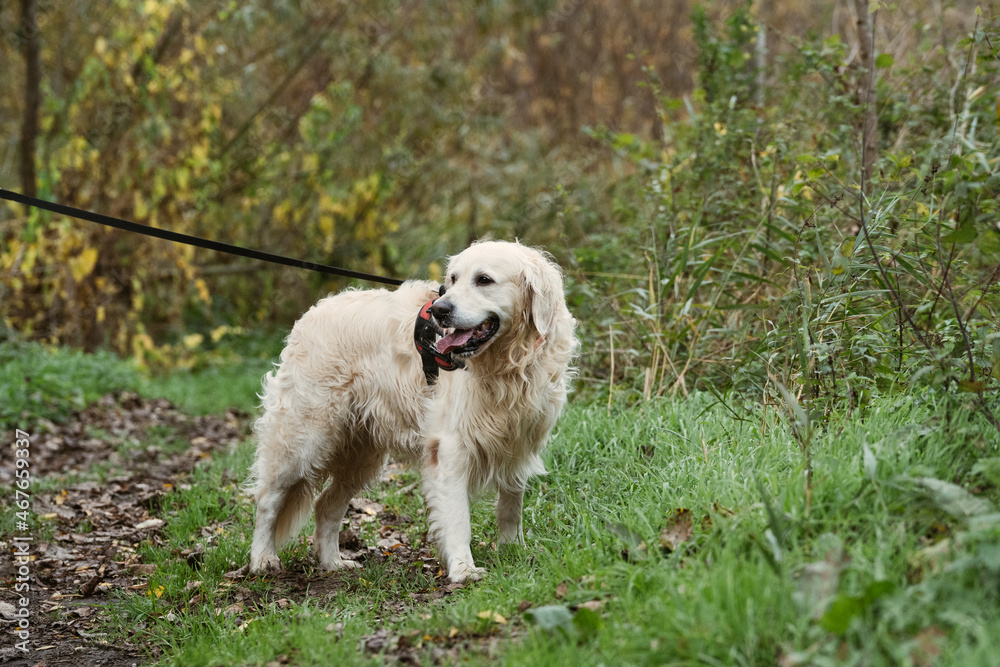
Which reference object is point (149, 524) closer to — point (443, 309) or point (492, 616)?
point (443, 309)

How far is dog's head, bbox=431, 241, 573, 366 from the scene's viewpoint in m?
3.33

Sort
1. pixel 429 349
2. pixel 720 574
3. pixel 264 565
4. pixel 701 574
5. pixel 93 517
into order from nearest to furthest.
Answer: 1. pixel 720 574
2. pixel 701 574
3. pixel 429 349
4. pixel 264 565
5. pixel 93 517

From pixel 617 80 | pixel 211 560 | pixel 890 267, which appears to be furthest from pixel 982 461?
pixel 617 80

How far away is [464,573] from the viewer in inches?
129

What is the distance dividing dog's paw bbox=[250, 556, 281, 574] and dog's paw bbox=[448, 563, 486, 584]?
1.06 m

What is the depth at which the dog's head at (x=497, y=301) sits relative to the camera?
3332 millimetres

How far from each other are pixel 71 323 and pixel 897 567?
909cm

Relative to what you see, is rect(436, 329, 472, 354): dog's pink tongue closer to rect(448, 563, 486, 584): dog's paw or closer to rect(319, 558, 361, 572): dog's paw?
rect(448, 563, 486, 584): dog's paw

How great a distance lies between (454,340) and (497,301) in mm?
243

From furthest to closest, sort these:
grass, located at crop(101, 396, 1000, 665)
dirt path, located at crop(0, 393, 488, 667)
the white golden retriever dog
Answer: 1. the white golden retriever dog
2. dirt path, located at crop(0, 393, 488, 667)
3. grass, located at crop(101, 396, 1000, 665)

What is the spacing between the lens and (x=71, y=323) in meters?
9.06

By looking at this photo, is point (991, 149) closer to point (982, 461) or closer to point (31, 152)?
point (982, 461)

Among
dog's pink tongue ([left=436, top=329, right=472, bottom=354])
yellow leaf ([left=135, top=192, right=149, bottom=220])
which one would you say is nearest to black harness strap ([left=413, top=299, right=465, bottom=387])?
dog's pink tongue ([left=436, top=329, right=472, bottom=354])

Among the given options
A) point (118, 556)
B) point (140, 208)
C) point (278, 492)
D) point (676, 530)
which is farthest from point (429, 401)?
point (140, 208)
